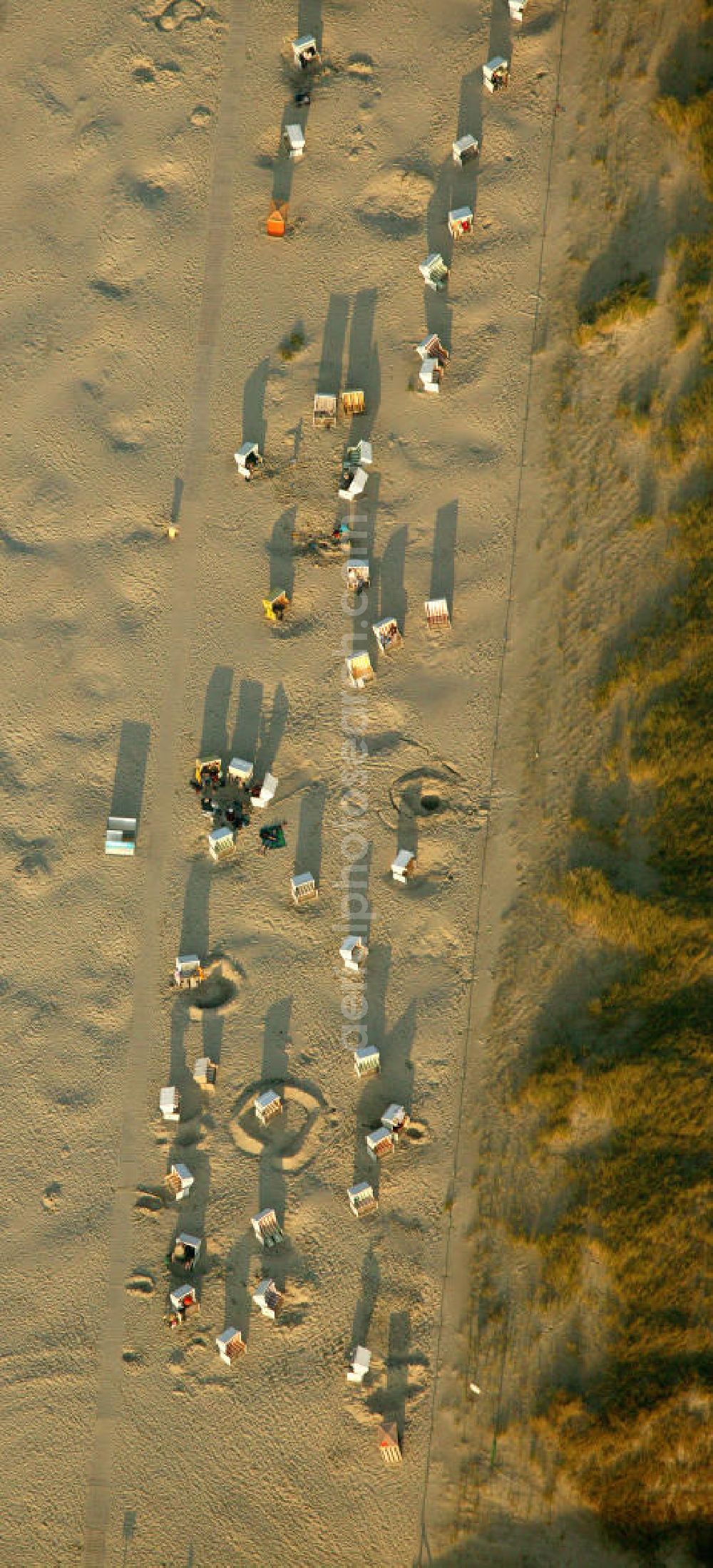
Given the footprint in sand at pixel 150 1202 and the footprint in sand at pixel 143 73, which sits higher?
the footprint in sand at pixel 143 73

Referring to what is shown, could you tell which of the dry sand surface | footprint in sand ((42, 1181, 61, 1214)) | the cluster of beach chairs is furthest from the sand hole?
footprint in sand ((42, 1181, 61, 1214))

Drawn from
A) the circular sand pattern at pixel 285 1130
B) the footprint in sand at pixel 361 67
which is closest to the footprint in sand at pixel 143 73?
the footprint in sand at pixel 361 67

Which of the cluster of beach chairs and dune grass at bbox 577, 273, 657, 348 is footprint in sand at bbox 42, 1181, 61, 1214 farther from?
dune grass at bbox 577, 273, 657, 348

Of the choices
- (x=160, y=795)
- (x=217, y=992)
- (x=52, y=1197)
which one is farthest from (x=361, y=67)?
(x=52, y=1197)

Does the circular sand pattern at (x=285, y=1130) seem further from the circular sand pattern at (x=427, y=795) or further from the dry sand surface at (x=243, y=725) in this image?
the circular sand pattern at (x=427, y=795)

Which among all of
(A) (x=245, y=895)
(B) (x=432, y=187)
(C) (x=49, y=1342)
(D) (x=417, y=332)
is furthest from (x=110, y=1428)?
(B) (x=432, y=187)

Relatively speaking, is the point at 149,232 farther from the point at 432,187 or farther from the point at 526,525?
the point at 526,525
